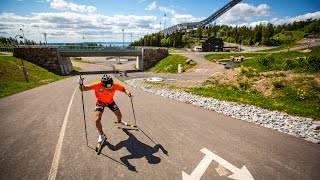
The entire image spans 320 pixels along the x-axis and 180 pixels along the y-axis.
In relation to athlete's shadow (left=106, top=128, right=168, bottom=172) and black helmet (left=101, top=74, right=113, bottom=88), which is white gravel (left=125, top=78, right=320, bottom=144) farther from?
black helmet (left=101, top=74, right=113, bottom=88)

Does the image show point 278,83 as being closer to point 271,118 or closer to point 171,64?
point 271,118

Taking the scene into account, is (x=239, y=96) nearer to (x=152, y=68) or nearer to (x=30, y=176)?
(x=30, y=176)

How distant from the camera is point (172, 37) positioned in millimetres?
114438

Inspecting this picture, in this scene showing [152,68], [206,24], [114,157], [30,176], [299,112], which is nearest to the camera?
[30,176]

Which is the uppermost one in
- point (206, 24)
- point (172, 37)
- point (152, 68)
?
point (206, 24)

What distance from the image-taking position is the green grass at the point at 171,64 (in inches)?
1919

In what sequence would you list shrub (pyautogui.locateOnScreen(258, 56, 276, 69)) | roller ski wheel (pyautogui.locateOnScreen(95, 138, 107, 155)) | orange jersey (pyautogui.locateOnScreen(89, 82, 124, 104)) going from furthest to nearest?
shrub (pyautogui.locateOnScreen(258, 56, 276, 69)) < orange jersey (pyautogui.locateOnScreen(89, 82, 124, 104)) < roller ski wheel (pyautogui.locateOnScreen(95, 138, 107, 155))

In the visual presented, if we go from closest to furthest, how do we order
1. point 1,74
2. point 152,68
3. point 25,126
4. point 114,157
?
point 114,157
point 25,126
point 1,74
point 152,68

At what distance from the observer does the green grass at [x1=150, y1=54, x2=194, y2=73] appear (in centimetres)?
4874

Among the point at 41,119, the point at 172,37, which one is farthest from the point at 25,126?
the point at 172,37

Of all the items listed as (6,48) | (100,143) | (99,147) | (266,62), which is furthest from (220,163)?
(6,48)

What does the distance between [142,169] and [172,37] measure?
114m

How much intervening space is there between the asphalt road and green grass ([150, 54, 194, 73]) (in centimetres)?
3859

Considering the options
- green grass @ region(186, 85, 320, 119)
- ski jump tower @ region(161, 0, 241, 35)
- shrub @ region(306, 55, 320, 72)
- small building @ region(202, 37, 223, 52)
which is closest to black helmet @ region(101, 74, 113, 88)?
green grass @ region(186, 85, 320, 119)
